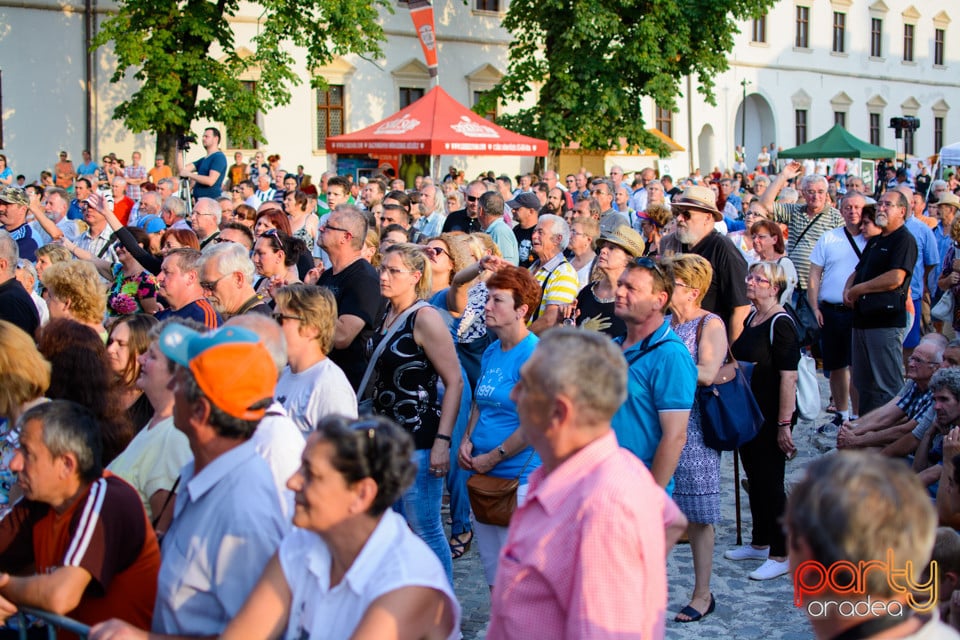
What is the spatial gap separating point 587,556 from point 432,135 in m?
16.2

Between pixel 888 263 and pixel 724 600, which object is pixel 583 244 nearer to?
pixel 888 263

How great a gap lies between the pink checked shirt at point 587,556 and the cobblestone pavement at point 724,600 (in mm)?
2639

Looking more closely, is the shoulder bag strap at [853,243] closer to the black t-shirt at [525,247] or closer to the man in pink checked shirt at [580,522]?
the black t-shirt at [525,247]

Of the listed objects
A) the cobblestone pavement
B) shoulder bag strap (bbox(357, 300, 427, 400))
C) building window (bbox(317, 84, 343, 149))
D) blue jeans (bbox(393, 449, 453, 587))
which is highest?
building window (bbox(317, 84, 343, 149))

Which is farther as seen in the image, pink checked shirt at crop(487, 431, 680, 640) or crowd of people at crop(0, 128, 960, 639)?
crowd of people at crop(0, 128, 960, 639)

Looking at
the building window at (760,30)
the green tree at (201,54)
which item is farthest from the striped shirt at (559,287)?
the building window at (760,30)

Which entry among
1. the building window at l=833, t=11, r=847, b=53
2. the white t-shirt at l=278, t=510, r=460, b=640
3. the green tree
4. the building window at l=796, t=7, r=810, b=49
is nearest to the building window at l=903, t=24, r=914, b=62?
the building window at l=833, t=11, r=847, b=53

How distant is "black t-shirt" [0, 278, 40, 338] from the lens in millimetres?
5751

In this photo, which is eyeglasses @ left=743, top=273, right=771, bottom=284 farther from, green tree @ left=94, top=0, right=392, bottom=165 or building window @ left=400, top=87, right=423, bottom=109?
building window @ left=400, top=87, right=423, bottom=109

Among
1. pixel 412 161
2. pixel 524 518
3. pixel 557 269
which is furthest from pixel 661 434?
pixel 412 161

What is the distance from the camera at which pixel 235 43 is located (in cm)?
2805

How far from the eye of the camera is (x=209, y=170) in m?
12.4

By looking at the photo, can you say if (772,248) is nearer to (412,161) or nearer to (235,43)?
(412,161)

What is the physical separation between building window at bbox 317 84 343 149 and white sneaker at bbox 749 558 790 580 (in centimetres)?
2644
